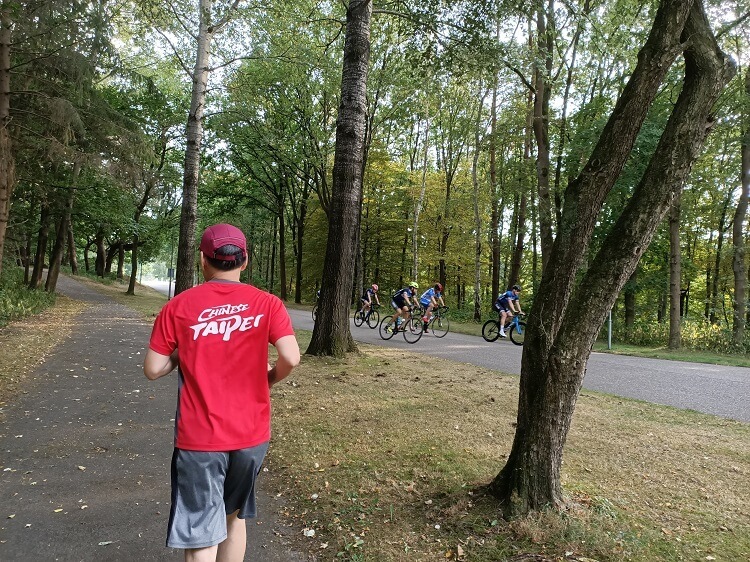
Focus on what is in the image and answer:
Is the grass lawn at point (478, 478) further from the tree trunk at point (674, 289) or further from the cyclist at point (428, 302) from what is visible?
the tree trunk at point (674, 289)

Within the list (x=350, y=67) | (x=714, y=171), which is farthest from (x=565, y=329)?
(x=714, y=171)

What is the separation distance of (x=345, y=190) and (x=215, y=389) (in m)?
7.15

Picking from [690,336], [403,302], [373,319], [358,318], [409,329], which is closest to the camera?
[409,329]

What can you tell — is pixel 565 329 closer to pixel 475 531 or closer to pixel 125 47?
pixel 475 531

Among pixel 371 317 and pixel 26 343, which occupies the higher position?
pixel 371 317

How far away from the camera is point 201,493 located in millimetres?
2084

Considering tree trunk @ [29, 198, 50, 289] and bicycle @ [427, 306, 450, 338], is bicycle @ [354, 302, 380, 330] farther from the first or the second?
tree trunk @ [29, 198, 50, 289]

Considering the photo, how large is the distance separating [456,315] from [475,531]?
22.6 m

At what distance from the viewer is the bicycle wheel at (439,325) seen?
17.3 metres

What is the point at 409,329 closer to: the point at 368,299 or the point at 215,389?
the point at 368,299

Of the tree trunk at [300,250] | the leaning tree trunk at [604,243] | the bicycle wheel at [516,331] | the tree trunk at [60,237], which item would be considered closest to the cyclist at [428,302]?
the bicycle wheel at [516,331]

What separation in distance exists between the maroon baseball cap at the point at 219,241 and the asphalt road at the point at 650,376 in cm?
685

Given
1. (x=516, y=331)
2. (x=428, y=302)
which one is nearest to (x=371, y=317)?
(x=428, y=302)

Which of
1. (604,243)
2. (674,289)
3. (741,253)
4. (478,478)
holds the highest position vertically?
(741,253)
